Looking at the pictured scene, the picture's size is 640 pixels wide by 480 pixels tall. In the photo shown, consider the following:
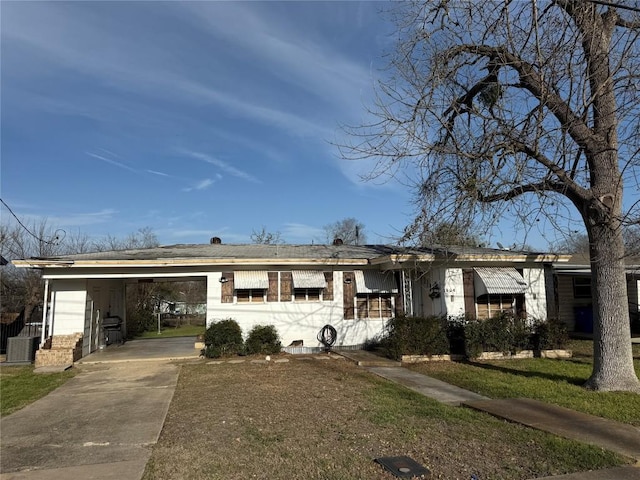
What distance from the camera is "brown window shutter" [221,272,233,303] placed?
14428 mm

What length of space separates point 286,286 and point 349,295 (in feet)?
6.80

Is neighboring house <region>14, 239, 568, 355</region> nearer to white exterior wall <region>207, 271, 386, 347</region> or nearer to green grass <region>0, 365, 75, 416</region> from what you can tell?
white exterior wall <region>207, 271, 386, 347</region>

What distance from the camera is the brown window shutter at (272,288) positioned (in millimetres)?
14727

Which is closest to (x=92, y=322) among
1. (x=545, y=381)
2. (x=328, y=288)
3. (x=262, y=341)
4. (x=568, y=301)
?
(x=262, y=341)

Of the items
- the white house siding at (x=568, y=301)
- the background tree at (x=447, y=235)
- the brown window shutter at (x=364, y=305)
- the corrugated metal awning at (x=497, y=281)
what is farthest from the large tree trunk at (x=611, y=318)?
the white house siding at (x=568, y=301)

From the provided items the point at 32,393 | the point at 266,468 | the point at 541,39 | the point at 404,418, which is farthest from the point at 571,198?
the point at 32,393

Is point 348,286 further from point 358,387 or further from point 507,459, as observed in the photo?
point 507,459

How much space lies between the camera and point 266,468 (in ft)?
15.7

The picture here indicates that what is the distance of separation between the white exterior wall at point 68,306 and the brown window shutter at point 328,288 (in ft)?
23.5

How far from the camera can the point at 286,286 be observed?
1491 centimetres

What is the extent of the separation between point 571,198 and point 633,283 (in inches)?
578

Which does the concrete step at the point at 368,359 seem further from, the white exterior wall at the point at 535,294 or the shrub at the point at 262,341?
the white exterior wall at the point at 535,294

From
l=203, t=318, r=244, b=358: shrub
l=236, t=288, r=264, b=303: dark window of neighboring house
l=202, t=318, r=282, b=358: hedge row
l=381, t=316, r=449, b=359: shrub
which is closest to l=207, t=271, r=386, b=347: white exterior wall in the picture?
l=236, t=288, r=264, b=303: dark window of neighboring house

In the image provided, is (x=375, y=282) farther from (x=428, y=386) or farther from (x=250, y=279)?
(x=428, y=386)
